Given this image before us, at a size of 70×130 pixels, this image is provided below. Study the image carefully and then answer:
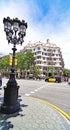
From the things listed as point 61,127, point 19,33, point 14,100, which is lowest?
point 61,127

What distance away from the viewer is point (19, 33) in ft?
30.4

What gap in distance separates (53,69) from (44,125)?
7782cm

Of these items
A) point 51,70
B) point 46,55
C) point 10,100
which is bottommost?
point 10,100

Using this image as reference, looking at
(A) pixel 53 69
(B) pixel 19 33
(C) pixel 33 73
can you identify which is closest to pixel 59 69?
(A) pixel 53 69

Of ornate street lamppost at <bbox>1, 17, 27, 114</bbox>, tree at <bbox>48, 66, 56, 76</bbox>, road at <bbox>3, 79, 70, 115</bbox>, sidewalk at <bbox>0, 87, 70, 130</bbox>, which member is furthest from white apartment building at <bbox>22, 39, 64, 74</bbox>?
sidewalk at <bbox>0, 87, 70, 130</bbox>

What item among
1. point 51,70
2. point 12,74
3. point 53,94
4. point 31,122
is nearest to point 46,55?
point 51,70

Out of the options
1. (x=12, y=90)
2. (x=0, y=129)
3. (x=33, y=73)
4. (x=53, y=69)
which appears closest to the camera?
(x=0, y=129)

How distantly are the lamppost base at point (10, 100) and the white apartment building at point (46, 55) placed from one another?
77841mm

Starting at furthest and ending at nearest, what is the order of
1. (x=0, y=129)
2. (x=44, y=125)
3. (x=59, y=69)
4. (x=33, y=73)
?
(x=59, y=69) → (x=33, y=73) → (x=44, y=125) → (x=0, y=129)

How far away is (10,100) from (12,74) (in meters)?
1.15

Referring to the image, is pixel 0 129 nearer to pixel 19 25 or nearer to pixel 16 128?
pixel 16 128

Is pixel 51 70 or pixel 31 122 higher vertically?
pixel 51 70

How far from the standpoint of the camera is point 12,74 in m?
8.20

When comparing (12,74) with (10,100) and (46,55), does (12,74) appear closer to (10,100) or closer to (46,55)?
(10,100)
